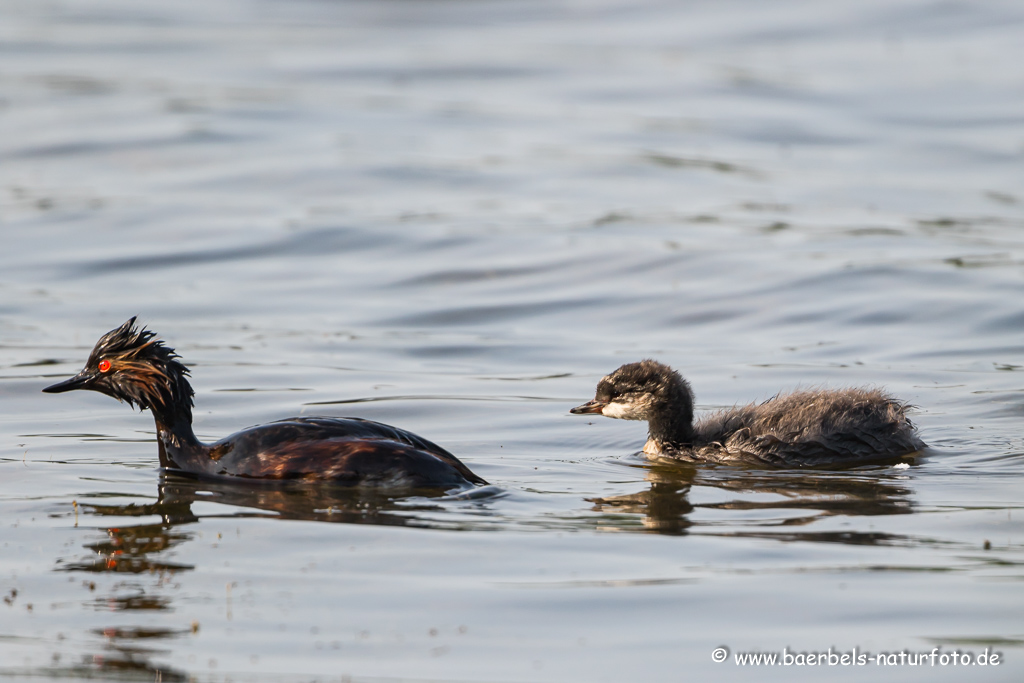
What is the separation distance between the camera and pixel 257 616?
18.1 ft

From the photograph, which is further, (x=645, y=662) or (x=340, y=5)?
(x=340, y=5)

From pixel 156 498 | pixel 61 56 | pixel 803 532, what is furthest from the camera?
pixel 61 56

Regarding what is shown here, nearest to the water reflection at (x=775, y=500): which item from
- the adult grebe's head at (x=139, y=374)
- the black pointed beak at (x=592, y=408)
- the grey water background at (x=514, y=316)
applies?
the grey water background at (x=514, y=316)

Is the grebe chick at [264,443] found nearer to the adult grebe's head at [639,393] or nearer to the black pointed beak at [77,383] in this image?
the black pointed beak at [77,383]

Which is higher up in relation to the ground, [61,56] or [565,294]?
[61,56]

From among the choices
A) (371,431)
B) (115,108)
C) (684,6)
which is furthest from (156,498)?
(684,6)

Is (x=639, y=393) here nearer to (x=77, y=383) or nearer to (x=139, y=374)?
(x=139, y=374)

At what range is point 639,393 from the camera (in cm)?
954

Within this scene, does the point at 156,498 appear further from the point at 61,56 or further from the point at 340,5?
the point at 340,5

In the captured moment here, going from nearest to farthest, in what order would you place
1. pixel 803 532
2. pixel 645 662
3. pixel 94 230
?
pixel 645 662 < pixel 803 532 < pixel 94 230

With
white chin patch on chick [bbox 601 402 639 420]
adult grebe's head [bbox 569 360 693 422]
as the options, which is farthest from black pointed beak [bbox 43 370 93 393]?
white chin patch on chick [bbox 601 402 639 420]


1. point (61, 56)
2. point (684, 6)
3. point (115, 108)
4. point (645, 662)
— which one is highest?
point (684, 6)

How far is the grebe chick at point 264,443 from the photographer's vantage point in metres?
7.51

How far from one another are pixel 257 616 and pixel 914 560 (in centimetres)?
285
